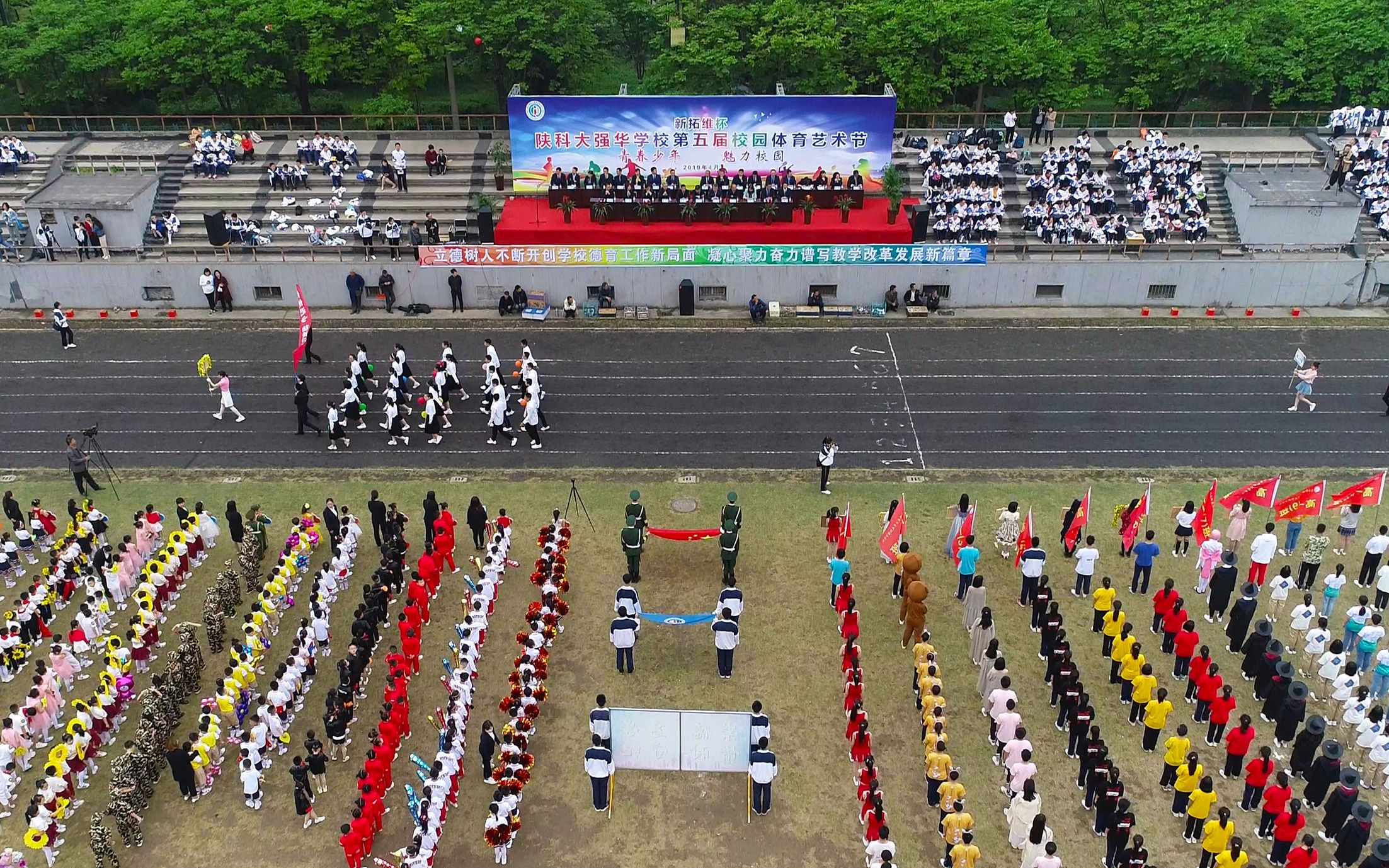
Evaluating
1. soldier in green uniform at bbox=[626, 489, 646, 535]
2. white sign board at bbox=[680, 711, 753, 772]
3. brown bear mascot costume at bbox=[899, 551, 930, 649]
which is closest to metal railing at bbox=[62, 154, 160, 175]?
soldier in green uniform at bbox=[626, 489, 646, 535]

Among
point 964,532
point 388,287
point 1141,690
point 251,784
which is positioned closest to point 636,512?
point 964,532

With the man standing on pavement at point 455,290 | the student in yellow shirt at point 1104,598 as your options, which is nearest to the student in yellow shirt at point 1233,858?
the student in yellow shirt at point 1104,598

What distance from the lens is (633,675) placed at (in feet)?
63.7

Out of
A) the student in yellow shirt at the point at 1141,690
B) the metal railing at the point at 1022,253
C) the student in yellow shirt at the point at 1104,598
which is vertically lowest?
the student in yellow shirt at the point at 1141,690

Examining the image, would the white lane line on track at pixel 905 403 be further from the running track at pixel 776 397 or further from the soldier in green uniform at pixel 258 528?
the soldier in green uniform at pixel 258 528

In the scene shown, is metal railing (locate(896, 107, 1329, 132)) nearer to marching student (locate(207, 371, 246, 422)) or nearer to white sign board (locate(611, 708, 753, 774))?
marching student (locate(207, 371, 246, 422))

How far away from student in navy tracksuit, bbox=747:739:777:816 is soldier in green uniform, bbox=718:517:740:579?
16.2 feet

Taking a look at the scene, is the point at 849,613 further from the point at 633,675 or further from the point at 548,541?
the point at 548,541

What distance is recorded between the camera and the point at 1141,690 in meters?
17.8

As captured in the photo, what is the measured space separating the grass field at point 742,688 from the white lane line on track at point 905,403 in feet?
4.41

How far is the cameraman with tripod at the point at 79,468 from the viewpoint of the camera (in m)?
24.0

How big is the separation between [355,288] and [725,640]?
18.7m

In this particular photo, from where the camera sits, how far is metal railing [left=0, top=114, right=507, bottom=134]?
134ft

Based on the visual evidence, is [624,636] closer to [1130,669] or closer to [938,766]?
[938,766]
